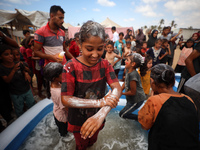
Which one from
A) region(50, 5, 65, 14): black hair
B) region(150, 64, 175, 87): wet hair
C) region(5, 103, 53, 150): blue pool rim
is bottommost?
region(5, 103, 53, 150): blue pool rim

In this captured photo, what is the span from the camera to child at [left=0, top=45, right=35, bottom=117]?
6.13 ft

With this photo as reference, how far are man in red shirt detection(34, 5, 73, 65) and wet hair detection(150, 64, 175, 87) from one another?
169cm

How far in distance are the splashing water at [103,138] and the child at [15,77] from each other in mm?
682

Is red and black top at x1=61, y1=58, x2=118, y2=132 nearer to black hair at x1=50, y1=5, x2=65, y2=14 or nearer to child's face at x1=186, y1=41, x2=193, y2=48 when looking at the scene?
black hair at x1=50, y1=5, x2=65, y2=14

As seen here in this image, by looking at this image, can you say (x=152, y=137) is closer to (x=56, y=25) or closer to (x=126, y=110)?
(x=126, y=110)

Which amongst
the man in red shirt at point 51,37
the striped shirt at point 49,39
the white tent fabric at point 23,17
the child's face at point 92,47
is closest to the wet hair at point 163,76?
the child's face at point 92,47

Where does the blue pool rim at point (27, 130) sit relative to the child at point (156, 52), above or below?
below

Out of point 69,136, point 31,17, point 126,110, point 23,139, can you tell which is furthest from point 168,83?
point 31,17

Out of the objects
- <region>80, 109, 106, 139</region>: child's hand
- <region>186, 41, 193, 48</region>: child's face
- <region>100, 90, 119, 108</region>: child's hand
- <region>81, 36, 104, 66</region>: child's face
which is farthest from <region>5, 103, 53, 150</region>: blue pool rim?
<region>186, 41, 193, 48</region>: child's face

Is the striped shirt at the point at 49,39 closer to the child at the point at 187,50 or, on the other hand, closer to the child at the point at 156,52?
the child at the point at 156,52

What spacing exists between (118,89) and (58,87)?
1038 mm

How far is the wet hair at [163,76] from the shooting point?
1123 mm

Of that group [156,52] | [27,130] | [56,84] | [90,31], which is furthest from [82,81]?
[156,52]

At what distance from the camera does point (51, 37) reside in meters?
1.96
